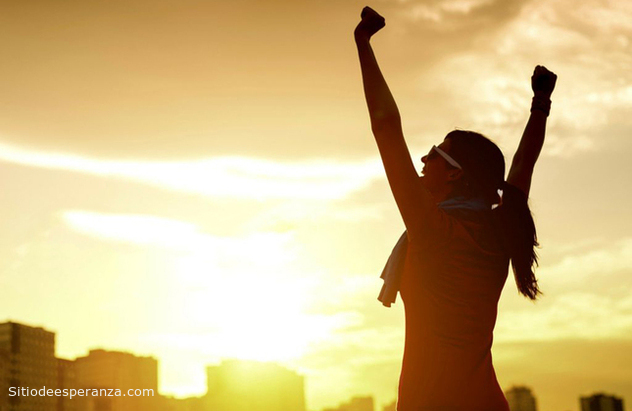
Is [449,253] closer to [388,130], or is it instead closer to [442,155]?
[442,155]

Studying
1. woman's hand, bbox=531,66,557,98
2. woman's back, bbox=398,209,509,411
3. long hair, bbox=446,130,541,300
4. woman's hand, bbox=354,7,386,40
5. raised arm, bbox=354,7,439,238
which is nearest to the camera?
raised arm, bbox=354,7,439,238

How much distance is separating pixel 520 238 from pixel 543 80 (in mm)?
1194

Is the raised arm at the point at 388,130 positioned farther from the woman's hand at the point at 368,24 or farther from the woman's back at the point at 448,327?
the woman's back at the point at 448,327

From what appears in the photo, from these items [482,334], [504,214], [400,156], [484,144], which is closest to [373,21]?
[400,156]

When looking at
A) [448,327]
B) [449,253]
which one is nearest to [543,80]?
[449,253]

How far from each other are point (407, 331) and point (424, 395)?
29 centimetres

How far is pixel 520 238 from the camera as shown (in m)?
3.89

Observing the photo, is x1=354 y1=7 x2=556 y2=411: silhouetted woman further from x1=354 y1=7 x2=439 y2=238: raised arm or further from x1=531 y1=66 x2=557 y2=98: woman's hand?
x1=531 y1=66 x2=557 y2=98: woman's hand

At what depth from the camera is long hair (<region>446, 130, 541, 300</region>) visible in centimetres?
389

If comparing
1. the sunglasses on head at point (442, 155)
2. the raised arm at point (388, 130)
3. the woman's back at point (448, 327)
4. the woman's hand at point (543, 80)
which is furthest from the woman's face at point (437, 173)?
the woman's hand at point (543, 80)

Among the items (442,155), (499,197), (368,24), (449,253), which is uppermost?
(368,24)

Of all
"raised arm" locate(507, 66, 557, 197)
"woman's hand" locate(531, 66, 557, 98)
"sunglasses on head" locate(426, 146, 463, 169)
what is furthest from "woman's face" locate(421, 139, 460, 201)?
"woman's hand" locate(531, 66, 557, 98)

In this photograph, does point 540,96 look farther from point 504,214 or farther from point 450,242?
point 450,242

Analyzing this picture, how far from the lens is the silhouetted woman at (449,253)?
328 cm
